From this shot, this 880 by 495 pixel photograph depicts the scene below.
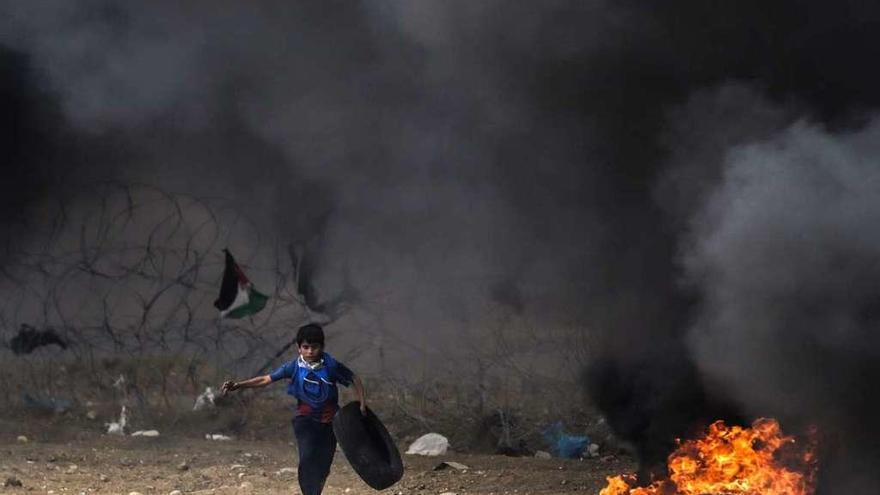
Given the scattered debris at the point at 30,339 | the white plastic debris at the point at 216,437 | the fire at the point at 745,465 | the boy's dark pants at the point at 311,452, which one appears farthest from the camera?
the scattered debris at the point at 30,339

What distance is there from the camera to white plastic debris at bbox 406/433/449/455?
30.3 feet

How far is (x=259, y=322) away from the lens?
33.5 ft

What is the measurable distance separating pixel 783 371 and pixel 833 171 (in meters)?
1.07

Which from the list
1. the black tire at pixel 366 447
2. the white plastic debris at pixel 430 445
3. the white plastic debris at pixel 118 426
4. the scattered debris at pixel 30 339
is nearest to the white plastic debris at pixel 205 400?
the white plastic debris at pixel 118 426

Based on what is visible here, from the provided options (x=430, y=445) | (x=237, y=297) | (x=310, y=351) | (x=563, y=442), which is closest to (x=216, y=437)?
(x=237, y=297)

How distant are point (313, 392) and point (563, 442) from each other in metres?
3.25

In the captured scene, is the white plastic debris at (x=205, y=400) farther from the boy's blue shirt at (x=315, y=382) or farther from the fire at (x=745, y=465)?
the fire at (x=745, y=465)

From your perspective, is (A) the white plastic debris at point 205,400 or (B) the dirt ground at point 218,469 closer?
(B) the dirt ground at point 218,469

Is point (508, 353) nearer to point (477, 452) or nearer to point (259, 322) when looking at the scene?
point (477, 452)

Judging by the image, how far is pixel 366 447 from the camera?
6496mm

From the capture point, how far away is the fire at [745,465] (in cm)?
623

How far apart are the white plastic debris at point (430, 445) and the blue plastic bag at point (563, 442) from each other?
796 mm

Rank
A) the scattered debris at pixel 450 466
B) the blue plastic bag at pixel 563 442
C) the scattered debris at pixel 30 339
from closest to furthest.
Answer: the scattered debris at pixel 450 466 → the blue plastic bag at pixel 563 442 → the scattered debris at pixel 30 339

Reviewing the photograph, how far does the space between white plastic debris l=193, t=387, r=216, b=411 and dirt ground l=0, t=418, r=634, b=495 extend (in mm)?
475
